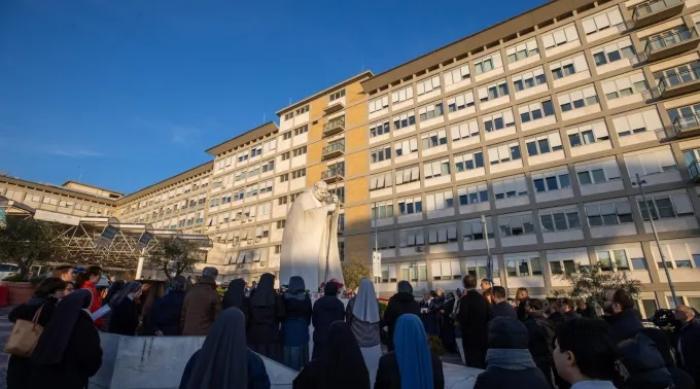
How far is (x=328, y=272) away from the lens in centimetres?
1037

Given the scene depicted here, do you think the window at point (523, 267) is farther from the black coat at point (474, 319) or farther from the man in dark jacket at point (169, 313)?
the man in dark jacket at point (169, 313)

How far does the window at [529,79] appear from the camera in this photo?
→ 1188 inches

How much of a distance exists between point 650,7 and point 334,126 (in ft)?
101

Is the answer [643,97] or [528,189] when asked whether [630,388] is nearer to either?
[528,189]

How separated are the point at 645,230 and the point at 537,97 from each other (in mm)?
13250

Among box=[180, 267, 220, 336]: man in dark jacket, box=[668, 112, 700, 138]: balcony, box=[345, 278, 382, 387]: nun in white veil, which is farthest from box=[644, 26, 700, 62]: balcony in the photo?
box=[180, 267, 220, 336]: man in dark jacket

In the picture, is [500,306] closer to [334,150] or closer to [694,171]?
[694,171]

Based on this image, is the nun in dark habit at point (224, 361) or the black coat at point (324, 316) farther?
the black coat at point (324, 316)

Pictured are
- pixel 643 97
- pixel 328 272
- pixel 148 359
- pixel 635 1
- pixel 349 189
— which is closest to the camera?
pixel 148 359

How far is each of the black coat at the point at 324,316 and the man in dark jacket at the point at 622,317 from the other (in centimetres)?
Result: 366

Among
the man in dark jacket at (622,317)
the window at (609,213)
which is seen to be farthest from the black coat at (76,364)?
the window at (609,213)

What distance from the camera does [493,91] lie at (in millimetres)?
32375

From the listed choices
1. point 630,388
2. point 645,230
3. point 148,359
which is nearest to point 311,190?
point 148,359

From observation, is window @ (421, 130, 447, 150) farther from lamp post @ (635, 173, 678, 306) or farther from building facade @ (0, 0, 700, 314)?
lamp post @ (635, 173, 678, 306)
